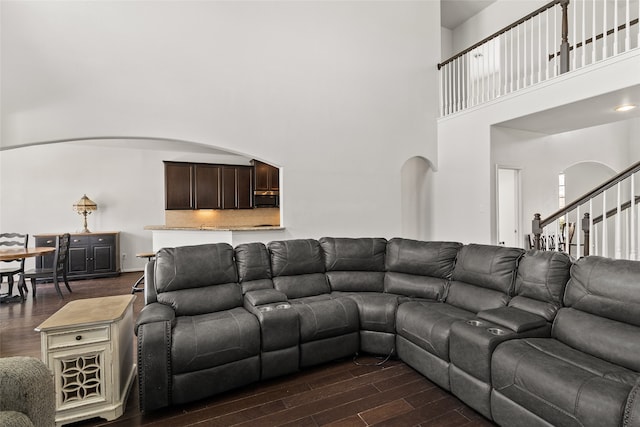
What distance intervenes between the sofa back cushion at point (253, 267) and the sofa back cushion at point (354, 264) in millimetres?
724

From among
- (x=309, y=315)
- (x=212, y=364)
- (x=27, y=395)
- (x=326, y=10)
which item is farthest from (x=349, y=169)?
(x=27, y=395)

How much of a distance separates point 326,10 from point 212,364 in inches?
208

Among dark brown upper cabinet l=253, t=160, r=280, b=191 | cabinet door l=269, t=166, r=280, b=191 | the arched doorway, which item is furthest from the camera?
cabinet door l=269, t=166, r=280, b=191

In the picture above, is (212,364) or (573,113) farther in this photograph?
(573,113)

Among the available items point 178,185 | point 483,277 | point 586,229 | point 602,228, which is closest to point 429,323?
point 483,277

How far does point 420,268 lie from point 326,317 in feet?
3.97

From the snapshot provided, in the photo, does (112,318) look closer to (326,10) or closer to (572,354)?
(572,354)

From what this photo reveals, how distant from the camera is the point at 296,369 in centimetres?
278

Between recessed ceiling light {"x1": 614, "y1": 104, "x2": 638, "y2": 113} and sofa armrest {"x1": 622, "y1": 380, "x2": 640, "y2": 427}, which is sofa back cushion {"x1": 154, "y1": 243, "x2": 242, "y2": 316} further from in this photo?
recessed ceiling light {"x1": 614, "y1": 104, "x2": 638, "y2": 113}

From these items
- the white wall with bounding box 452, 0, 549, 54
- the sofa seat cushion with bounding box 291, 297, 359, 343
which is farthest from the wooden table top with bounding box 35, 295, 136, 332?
the white wall with bounding box 452, 0, 549, 54

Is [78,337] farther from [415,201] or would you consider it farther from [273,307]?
[415,201]

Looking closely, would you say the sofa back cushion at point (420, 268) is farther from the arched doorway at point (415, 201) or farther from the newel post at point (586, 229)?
the arched doorway at point (415, 201)

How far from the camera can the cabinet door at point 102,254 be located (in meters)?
6.78

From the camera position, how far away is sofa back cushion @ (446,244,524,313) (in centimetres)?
276
